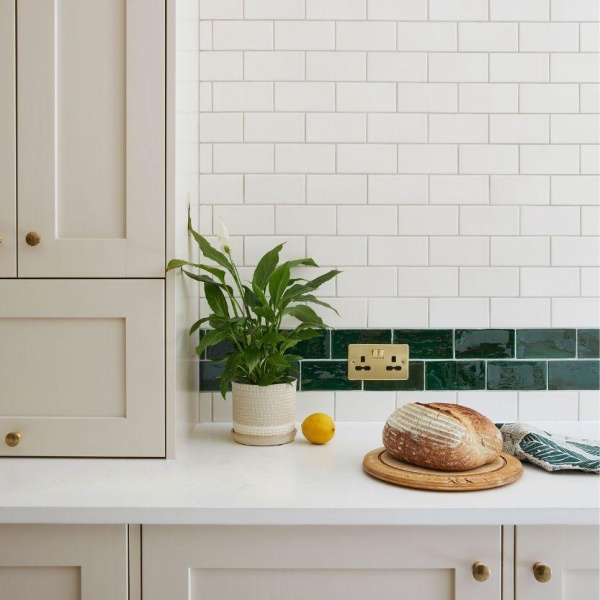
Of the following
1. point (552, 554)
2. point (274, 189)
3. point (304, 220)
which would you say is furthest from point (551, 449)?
point (274, 189)

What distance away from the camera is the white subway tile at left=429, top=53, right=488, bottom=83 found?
1.85 m

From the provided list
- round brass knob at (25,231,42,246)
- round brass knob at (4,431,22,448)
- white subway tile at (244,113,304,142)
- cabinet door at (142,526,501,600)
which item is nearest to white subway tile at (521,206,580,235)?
white subway tile at (244,113,304,142)

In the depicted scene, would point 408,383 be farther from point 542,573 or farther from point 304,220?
point 542,573

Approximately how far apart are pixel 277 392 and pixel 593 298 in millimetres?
994

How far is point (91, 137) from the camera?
145 centimetres

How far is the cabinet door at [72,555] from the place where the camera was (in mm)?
1204

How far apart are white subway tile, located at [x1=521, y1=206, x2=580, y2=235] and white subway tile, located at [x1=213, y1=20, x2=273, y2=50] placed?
0.90 m

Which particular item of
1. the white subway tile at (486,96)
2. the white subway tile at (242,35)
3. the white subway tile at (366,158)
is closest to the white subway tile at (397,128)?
the white subway tile at (366,158)

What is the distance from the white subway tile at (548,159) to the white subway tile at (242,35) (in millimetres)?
818

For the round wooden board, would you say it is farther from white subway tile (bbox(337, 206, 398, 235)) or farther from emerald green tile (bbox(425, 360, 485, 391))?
white subway tile (bbox(337, 206, 398, 235))

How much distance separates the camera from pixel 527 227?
6.12 ft

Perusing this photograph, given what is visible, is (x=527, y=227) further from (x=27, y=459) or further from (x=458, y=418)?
(x=27, y=459)

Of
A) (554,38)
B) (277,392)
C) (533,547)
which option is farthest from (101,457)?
(554,38)

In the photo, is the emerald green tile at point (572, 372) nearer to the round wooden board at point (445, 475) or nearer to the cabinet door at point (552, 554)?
the round wooden board at point (445, 475)
